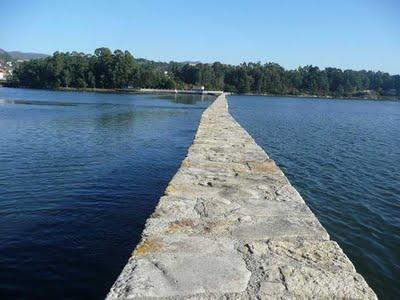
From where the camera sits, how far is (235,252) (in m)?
4.68

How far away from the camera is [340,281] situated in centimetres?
411

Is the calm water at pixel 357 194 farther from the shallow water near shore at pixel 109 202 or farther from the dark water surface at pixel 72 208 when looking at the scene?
the dark water surface at pixel 72 208

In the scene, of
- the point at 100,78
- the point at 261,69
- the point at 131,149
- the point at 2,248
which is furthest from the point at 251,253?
the point at 261,69

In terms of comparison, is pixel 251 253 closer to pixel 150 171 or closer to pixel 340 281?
pixel 340 281

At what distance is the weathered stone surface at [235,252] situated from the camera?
3900mm

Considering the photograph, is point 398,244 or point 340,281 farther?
point 398,244

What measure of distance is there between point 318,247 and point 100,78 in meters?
144

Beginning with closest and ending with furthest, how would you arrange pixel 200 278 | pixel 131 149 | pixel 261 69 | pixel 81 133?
pixel 200 278, pixel 131 149, pixel 81 133, pixel 261 69

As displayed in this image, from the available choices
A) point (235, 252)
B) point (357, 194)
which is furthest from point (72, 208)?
point (357, 194)

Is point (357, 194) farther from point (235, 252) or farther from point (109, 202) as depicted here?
point (235, 252)

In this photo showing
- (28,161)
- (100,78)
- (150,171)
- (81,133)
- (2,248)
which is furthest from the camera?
(100,78)

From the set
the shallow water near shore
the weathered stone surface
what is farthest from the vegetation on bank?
the weathered stone surface

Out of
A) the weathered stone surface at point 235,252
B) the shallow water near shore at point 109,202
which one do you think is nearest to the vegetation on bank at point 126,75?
the shallow water near shore at point 109,202

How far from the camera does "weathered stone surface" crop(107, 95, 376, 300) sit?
154 inches
